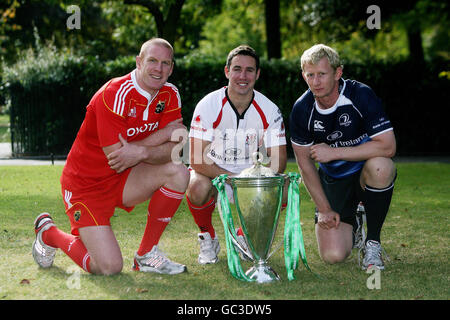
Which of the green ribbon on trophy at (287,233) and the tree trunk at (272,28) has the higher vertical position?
the tree trunk at (272,28)

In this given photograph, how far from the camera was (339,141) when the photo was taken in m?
4.73

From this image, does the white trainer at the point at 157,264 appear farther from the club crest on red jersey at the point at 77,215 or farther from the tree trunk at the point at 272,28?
the tree trunk at the point at 272,28

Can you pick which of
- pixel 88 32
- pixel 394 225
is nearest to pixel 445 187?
pixel 394 225

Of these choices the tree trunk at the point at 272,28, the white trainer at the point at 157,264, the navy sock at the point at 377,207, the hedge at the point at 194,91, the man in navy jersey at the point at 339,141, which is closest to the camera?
the white trainer at the point at 157,264

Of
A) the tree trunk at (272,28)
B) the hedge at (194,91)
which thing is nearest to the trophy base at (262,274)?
the hedge at (194,91)

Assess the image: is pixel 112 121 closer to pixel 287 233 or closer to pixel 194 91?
pixel 287 233

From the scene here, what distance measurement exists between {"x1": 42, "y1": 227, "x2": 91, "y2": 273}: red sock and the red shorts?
7cm

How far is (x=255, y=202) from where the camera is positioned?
13.4 ft

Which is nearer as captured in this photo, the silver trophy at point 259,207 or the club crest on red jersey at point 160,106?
the silver trophy at point 259,207

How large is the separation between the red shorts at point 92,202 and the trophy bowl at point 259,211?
982 millimetres

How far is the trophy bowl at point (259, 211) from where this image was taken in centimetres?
405

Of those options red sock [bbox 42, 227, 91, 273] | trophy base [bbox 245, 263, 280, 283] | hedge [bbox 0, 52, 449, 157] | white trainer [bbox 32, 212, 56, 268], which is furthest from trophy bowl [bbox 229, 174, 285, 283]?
hedge [bbox 0, 52, 449, 157]

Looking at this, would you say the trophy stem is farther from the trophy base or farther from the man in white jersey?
the man in white jersey

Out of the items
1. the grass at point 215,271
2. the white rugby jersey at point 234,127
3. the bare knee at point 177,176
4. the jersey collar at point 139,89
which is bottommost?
the grass at point 215,271
